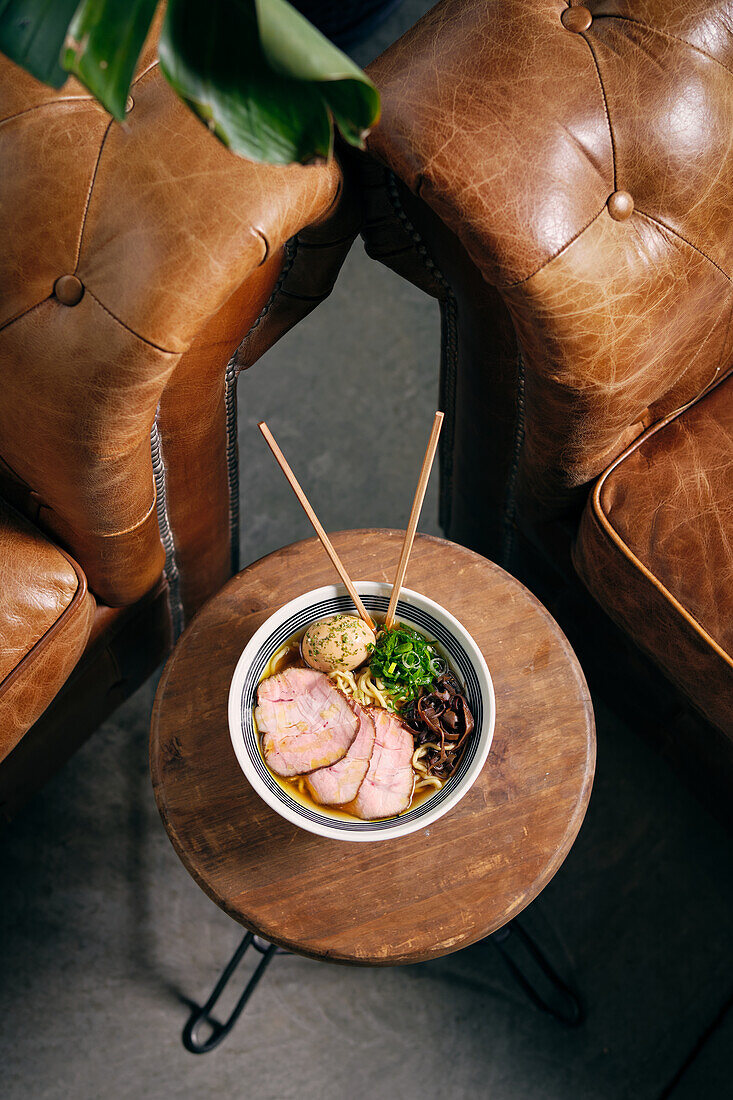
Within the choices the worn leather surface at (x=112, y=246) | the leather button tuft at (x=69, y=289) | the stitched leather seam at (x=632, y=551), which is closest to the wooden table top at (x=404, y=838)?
the stitched leather seam at (x=632, y=551)

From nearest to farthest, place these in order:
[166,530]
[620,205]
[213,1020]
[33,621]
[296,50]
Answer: [296,50] → [620,205] → [33,621] → [166,530] → [213,1020]

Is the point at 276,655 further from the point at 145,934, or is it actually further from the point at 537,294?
the point at 145,934

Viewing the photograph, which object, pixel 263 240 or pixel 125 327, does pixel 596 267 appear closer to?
pixel 263 240

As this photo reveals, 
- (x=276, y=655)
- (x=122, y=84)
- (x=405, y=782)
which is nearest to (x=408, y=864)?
(x=405, y=782)

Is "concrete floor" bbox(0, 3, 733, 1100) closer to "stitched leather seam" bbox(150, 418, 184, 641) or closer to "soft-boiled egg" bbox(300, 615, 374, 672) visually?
"stitched leather seam" bbox(150, 418, 184, 641)

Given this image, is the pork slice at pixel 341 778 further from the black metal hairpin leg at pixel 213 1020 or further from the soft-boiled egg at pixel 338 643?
the black metal hairpin leg at pixel 213 1020

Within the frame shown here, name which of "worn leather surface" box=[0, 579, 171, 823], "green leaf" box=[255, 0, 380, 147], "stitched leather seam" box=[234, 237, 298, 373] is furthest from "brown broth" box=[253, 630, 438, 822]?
"green leaf" box=[255, 0, 380, 147]

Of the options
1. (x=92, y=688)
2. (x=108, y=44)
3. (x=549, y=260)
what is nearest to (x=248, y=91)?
(x=108, y=44)
